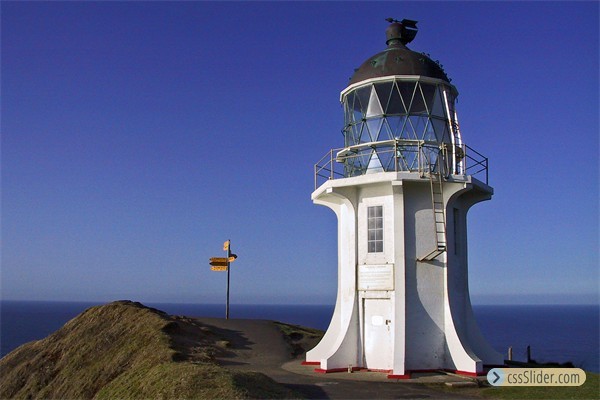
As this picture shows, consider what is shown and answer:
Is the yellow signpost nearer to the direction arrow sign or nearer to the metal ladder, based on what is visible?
the direction arrow sign

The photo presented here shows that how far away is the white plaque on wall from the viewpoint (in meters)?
20.0

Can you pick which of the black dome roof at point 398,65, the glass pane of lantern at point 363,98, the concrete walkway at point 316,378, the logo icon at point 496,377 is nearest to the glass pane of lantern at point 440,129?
the black dome roof at point 398,65

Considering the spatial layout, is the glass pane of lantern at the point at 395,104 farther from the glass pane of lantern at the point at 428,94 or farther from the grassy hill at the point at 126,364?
the grassy hill at the point at 126,364

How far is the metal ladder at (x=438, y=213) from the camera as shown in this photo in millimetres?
19906

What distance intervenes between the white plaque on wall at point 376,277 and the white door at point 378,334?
488 millimetres

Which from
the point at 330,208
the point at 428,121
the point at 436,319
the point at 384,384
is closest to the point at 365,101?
the point at 428,121

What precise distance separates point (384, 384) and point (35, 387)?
13.8 m

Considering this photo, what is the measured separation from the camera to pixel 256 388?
14.2 m

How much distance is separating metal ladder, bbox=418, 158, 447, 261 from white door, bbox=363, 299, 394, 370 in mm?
2083

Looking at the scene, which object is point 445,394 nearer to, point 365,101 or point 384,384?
point 384,384

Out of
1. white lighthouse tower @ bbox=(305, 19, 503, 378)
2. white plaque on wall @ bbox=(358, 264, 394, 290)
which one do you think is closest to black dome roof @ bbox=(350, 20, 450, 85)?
white lighthouse tower @ bbox=(305, 19, 503, 378)

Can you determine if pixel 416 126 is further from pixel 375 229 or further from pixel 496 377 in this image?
pixel 496 377

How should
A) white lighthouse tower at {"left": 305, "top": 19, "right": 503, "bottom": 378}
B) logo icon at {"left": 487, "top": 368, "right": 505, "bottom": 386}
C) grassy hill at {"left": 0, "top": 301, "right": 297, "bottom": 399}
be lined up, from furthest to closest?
white lighthouse tower at {"left": 305, "top": 19, "right": 503, "bottom": 378} < logo icon at {"left": 487, "top": 368, "right": 505, "bottom": 386} < grassy hill at {"left": 0, "top": 301, "right": 297, "bottom": 399}

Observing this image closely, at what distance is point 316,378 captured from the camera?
60.6 ft
